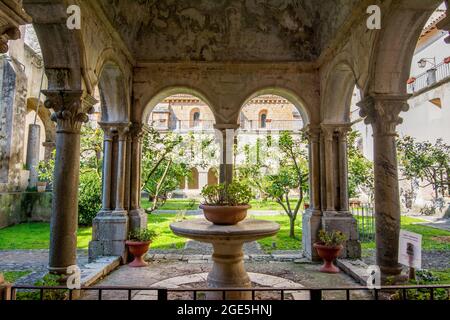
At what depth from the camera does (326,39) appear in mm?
7098

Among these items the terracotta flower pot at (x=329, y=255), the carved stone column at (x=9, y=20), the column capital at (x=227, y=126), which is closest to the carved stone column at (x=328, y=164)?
the terracotta flower pot at (x=329, y=255)

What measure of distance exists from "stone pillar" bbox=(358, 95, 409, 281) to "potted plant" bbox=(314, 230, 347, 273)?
5.16 feet

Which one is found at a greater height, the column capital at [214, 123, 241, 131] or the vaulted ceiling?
the vaulted ceiling

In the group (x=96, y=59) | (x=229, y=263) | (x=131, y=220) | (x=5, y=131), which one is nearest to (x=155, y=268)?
(x=131, y=220)

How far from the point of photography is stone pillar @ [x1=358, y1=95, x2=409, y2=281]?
4934 millimetres

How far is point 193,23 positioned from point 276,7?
199cm

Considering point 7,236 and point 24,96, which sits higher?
point 24,96

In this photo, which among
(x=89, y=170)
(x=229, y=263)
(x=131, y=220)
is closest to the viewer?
(x=229, y=263)

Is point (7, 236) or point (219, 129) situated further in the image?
point (7, 236)

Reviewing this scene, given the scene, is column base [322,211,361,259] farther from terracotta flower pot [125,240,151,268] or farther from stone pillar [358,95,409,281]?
terracotta flower pot [125,240,151,268]

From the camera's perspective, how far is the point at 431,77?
17.1m

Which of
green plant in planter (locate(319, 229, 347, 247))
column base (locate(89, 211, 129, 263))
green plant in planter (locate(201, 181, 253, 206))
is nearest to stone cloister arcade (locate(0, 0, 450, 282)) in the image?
column base (locate(89, 211, 129, 263))
